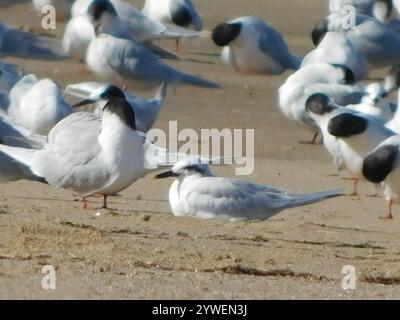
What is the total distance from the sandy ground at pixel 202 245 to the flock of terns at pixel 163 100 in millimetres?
197

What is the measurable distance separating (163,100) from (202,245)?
4.68 m

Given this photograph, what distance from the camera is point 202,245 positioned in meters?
7.33

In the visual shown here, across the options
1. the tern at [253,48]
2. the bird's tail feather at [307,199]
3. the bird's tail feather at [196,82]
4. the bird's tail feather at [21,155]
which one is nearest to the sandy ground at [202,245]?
the bird's tail feather at [307,199]

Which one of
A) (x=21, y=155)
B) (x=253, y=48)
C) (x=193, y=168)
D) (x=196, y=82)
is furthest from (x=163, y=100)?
(x=253, y=48)

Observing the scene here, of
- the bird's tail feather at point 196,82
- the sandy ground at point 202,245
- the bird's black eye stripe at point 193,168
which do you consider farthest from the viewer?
the bird's tail feather at point 196,82

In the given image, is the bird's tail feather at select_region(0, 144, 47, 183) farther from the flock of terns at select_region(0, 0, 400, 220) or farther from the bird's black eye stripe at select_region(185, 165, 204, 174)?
the bird's black eye stripe at select_region(185, 165, 204, 174)

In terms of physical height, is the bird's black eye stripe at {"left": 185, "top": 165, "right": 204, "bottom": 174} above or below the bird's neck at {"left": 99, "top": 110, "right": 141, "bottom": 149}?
below

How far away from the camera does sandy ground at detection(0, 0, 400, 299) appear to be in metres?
6.18

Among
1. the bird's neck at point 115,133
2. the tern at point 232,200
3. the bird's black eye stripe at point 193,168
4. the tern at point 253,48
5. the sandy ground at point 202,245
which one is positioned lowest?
the sandy ground at point 202,245

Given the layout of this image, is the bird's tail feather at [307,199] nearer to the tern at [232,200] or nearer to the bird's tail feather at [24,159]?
the tern at [232,200]

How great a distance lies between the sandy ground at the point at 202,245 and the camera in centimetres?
618

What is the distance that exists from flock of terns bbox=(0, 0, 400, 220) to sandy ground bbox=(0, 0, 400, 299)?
20 centimetres

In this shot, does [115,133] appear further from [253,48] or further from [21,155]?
[253,48]

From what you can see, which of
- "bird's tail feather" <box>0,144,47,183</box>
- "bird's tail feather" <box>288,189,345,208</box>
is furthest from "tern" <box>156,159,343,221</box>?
"bird's tail feather" <box>0,144,47,183</box>
